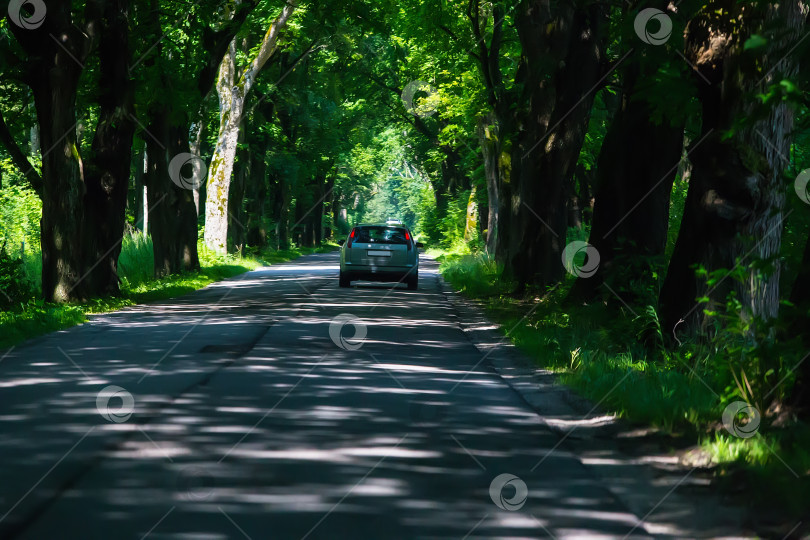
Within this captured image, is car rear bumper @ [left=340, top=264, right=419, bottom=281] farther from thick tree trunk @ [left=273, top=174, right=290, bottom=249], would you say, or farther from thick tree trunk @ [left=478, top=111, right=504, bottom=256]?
thick tree trunk @ [left=273, top=174, right=290, bottom=249]

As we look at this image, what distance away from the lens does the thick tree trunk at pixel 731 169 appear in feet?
36.3

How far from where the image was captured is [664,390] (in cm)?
930

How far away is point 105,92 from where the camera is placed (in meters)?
23.3

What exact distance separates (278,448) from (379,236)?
73.2 ft

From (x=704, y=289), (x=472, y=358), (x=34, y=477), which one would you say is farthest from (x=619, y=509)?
(x=472, y=358)

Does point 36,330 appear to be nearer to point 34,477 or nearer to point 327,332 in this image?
point 327,332

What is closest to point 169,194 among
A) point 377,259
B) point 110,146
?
point 377,259

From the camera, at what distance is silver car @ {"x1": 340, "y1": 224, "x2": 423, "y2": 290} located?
29.3 m

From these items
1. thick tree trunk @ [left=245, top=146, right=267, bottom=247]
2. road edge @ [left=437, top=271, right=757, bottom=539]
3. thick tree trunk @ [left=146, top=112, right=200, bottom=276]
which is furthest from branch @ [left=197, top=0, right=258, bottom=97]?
thick tree trunk @ [left=245, top=146, right=267, bottom=247]

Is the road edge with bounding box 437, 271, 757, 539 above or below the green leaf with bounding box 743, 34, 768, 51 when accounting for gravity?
below

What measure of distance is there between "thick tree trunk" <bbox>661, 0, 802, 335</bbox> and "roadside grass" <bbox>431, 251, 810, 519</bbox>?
0.86m

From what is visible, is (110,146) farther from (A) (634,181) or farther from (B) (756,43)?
(B) (756,43)

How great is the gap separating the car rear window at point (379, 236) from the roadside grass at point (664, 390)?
10.6m

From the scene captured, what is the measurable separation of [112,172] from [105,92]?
1.61 m
